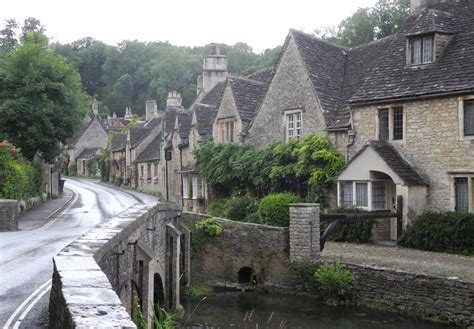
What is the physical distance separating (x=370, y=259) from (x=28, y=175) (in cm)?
1941

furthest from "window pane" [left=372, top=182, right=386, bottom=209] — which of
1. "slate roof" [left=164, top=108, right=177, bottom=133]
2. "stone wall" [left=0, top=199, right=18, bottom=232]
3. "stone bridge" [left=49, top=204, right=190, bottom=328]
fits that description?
"slate roof" [left=164, top=108, right=177, bottom=133]

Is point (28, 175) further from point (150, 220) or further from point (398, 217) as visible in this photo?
point (398, 217)

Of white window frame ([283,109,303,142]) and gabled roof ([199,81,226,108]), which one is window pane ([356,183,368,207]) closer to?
white window frame ([283,109,303,142])

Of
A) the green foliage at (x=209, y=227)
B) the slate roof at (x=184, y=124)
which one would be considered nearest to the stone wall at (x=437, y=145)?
the green foliage at (x=209, y=227)

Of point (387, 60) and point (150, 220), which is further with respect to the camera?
point (387, 60)

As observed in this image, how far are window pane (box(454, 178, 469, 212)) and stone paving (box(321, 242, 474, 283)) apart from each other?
2463mm

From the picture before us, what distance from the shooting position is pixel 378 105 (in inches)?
1019

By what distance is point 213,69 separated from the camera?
1922 inches

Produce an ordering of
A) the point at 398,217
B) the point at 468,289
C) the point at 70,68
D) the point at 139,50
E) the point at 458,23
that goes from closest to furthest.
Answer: the point at 468,289 → the point at 398,217 → the point at 458,23 → the point at 70,68 → the point at 139,50

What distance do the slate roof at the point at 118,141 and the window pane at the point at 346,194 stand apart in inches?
1686

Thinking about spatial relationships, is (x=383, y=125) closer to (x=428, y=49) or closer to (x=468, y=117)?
(x=428, y=49)

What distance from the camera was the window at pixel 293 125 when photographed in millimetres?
30203

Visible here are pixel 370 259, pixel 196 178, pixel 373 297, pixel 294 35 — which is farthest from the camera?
pixel 196 178

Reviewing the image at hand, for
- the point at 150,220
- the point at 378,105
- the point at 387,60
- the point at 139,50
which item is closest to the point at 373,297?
the point at 150,220
